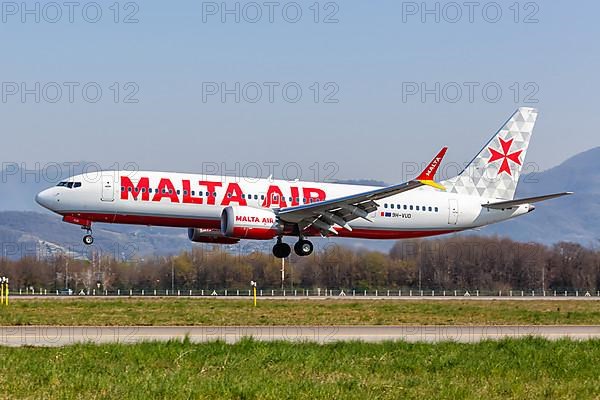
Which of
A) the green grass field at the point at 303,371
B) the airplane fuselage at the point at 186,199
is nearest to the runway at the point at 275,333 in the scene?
the green grass field at the point at 303,371

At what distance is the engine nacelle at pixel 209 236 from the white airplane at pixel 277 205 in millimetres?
50

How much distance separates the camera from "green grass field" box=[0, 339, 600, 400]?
1728cm

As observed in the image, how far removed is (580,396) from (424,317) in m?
22.3

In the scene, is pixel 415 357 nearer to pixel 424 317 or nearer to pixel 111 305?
pixel 424 317

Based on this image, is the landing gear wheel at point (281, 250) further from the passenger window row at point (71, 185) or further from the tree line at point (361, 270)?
the tree line at point (361, 270)

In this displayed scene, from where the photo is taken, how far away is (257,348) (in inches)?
900

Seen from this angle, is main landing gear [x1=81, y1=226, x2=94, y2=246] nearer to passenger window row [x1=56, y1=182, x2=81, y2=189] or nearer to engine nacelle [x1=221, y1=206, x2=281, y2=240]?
passenger window row [x1=56, y1=182, x2=81, y2=189]

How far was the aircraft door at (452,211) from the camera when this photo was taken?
2151 inches

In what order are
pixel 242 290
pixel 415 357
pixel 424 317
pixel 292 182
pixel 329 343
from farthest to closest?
pixel 242 290
pixel 292 182
pixel 424 317
pixel 329 343
pixel 415 357

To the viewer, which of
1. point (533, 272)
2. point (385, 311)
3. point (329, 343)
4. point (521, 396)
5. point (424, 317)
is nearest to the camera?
point (521, 396)

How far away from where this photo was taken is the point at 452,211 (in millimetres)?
54625

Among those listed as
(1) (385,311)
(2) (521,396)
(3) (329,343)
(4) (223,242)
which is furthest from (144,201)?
(2) (521,396)

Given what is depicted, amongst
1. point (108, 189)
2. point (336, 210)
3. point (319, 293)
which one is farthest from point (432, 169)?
point (319, 293)

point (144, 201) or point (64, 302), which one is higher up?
point (144, 201)
